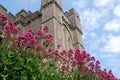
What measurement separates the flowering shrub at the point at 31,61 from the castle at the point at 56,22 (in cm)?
1486

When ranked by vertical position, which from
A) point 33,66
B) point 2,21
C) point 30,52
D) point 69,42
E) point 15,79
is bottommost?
point 15,79

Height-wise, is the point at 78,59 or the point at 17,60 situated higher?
the point at 78,59

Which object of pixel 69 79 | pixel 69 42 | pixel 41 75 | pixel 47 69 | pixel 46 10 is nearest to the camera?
pixel 41 75

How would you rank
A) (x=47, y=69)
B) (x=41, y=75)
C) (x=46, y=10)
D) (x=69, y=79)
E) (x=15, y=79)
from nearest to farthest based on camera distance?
(x=15, y=79) < (x=41, y=75) < (x=47, y=69) < (x=69, y=79) < (x=46, y=10)

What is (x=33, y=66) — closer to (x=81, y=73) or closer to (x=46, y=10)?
(x=81, y=73)

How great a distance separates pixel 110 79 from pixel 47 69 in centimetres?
260

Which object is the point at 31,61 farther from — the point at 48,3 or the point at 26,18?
the point at 26,18

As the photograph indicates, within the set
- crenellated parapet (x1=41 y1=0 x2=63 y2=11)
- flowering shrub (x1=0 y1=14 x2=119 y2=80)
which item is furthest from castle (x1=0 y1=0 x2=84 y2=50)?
flowering shrub (x1=0 y1=14 x2=119 y2=80)

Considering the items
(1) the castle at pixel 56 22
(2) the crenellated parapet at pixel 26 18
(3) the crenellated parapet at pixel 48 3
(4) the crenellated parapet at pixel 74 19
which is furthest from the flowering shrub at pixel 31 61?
(4) the crenellated parapet at pixel 74 19

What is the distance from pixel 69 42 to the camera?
3189 cm

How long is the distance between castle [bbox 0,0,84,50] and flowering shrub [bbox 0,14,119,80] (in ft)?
48.8

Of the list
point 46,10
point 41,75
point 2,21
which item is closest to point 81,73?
point 41,75

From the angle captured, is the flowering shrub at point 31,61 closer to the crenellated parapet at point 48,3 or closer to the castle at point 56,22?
the castle at point 56,22

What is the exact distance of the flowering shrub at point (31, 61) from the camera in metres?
6.76
